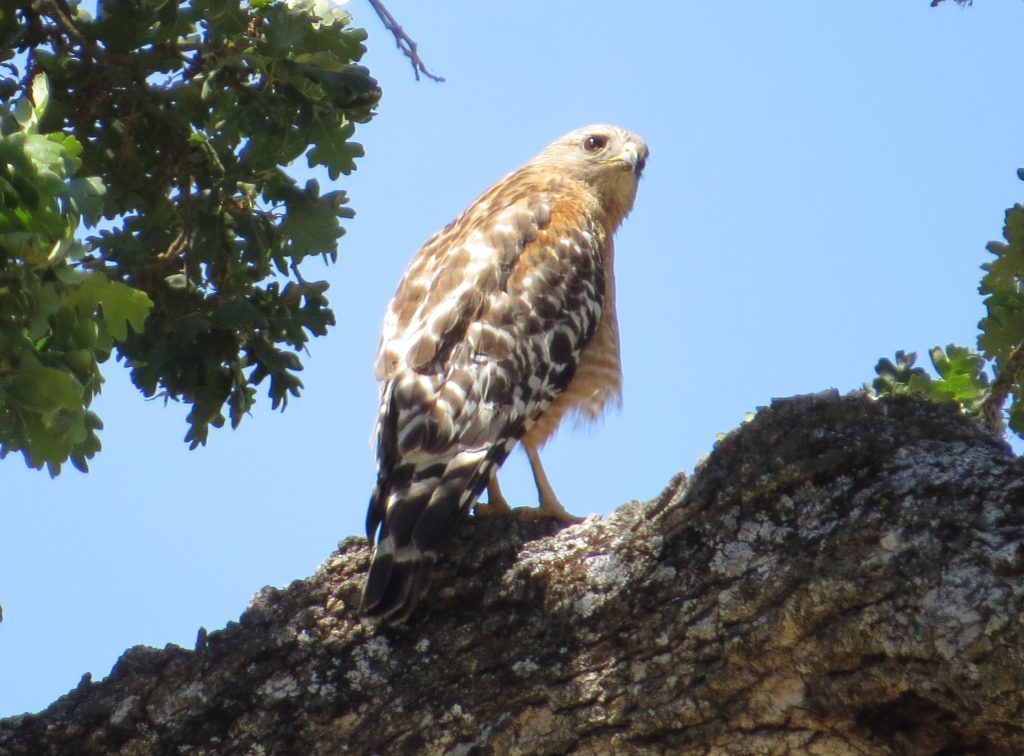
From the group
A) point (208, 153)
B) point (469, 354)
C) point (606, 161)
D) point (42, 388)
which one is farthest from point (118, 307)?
point (606, 161)

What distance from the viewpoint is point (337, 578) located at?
11.5 feet

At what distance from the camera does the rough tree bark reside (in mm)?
2674

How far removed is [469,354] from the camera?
4.96 meters

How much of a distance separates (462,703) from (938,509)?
1155 mm

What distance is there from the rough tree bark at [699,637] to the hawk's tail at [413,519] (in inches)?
3.1

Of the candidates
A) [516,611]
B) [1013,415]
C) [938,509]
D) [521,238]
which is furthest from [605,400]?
[938,509]

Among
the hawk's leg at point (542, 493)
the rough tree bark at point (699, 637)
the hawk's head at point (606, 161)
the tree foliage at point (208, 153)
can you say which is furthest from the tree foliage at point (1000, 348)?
the hawk's head at point (606, 161)

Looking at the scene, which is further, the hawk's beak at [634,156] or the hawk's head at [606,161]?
the hawk's beak at [634,156]

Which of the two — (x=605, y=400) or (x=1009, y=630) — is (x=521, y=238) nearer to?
(x=605, y=400)

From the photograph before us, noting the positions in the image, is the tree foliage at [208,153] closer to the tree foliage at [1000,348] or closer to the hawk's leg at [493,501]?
the hawk's leg at [493,501]

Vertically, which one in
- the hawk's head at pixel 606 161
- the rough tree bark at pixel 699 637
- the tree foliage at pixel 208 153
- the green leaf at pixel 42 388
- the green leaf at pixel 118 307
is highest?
the hawk's head at pixel 606 161

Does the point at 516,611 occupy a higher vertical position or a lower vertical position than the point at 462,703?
higher

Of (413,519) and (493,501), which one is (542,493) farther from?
(413,519)

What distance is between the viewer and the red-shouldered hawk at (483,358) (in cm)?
396
